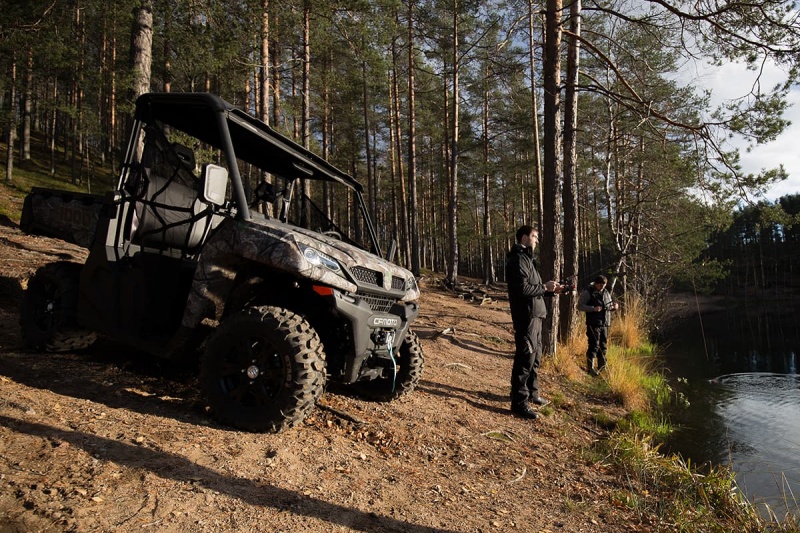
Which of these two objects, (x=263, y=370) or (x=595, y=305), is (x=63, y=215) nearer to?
(x=263, y=370)

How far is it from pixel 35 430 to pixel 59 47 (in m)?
13.9

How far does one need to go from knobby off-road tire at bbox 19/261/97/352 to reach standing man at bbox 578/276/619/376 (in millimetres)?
7593

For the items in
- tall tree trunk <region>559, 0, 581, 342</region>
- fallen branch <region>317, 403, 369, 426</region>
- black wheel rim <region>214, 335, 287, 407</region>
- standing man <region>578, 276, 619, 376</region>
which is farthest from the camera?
tall tree trunk <region>559, 0, 581, 342</region>

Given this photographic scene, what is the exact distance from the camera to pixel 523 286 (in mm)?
4980

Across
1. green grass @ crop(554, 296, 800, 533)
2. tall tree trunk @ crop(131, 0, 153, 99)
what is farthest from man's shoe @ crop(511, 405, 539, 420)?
tall tree trunk @ crop(131, 0, 153, 99)

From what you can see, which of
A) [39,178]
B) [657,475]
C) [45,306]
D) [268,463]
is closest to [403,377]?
[268,463]

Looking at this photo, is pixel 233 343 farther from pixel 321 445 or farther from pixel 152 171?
pixel 152 171

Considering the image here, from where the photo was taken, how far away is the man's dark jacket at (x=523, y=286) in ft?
16.4

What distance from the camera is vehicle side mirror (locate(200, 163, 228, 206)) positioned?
3176 mm

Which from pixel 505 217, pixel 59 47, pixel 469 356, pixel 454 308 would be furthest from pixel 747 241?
pixel 59 47

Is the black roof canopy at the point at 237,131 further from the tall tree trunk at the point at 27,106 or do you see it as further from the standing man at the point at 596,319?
the tall tree trunk at the point at 27,106

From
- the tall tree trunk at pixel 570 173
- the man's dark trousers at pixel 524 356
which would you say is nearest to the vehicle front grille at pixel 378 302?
the man's dark trousers at pixel 524 356

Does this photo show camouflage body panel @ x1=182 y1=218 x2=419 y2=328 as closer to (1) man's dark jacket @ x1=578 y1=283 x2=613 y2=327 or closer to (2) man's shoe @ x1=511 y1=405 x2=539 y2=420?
(2) man's shoe @ x1=511 y1=405 x2=539 y2=420

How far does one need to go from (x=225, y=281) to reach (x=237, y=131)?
1481 millimetres
